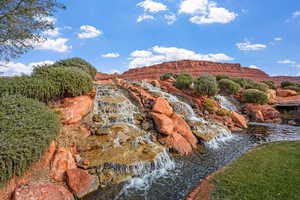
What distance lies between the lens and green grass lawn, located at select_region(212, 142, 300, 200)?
3.87 metres

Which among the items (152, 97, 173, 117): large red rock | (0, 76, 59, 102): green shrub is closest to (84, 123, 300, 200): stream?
(152, 97, 173, 117): large red rock

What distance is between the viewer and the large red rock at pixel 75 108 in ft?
23.6

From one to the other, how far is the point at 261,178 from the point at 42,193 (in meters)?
6.66

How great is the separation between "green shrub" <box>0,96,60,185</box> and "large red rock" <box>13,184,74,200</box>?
48cm

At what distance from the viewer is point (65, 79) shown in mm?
7730

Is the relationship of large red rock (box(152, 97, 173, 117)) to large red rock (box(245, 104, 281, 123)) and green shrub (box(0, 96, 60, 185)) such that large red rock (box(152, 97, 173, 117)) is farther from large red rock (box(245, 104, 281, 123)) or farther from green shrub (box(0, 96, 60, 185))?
large red rock (box(245, 104, 281, 123))

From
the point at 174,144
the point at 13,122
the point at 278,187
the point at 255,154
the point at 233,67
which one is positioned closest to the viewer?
the point at 278,187

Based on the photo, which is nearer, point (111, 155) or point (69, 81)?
point (111, 155)

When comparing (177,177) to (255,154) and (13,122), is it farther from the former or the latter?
(13,122)

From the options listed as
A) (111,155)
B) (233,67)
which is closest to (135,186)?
(111,155)

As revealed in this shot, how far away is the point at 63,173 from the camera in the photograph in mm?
4934

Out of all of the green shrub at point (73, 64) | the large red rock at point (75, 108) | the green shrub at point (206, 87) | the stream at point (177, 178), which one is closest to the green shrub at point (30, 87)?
the large red rock at point (75, 108)

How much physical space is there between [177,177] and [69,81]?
723cm

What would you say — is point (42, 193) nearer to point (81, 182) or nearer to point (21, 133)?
point (81, 182)
